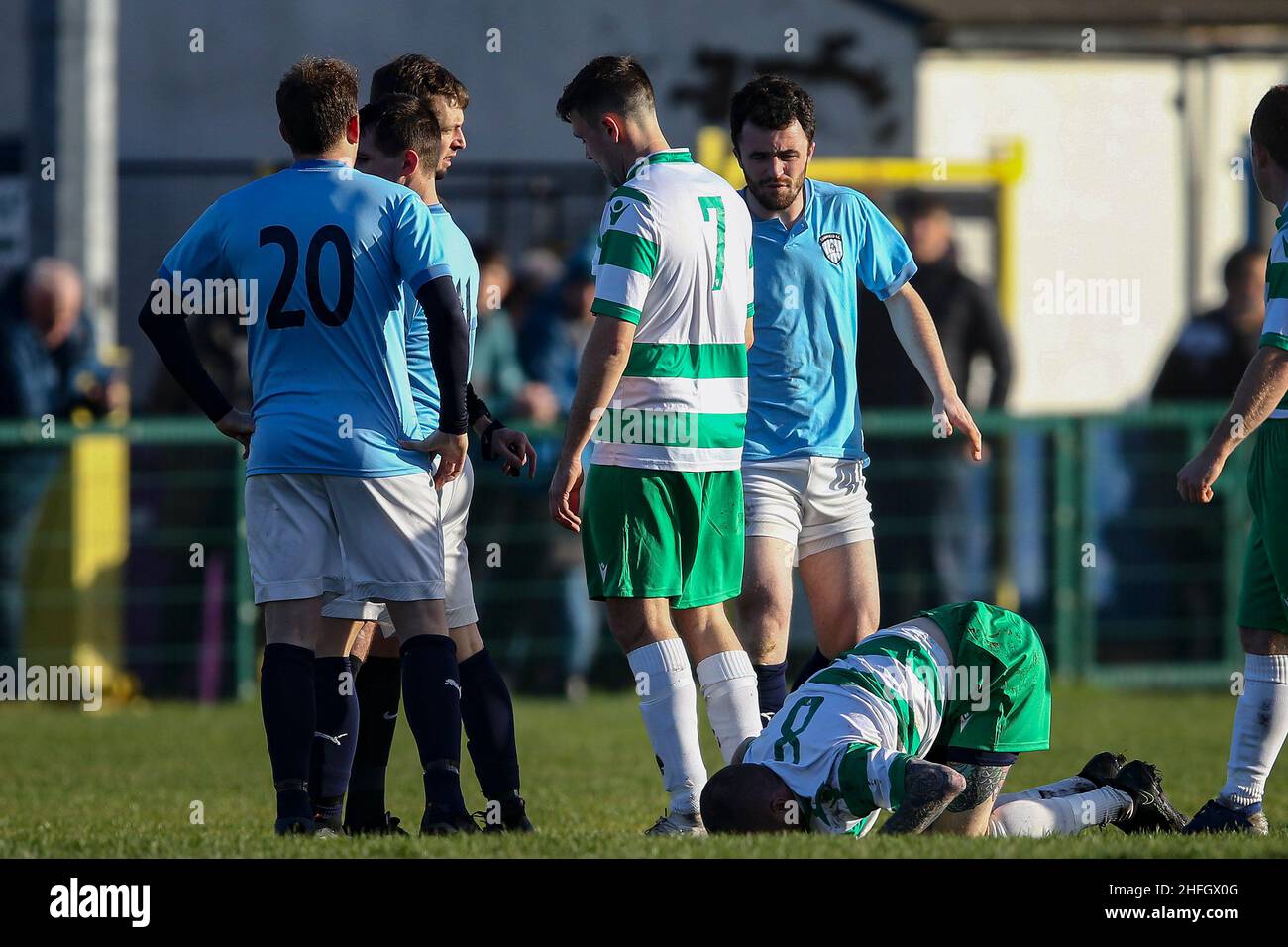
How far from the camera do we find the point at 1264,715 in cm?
678

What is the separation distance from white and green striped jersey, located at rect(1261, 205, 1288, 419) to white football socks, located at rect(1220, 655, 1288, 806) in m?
1.04

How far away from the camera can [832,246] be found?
732 centimetres

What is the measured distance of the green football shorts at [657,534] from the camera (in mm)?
6469

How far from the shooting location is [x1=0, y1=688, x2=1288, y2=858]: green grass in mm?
5531

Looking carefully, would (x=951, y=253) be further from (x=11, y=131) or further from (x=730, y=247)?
(x=11, y=131)

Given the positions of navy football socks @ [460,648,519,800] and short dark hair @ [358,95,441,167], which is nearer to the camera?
navy football socks @ [460,648,519,800]

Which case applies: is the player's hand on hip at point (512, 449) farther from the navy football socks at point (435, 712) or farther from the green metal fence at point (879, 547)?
the green metal fence at point (879, 547)

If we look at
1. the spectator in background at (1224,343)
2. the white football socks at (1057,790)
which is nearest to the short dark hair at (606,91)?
the white football socks at (1057,790)

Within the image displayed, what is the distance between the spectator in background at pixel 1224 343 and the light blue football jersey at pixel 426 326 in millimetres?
7699

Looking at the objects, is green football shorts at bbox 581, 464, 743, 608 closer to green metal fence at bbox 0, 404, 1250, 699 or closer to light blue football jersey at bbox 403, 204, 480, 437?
light blue football jersey at bbox 403, 204, 480, 437

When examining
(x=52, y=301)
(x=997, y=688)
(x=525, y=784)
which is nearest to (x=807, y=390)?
(x=997, y=688)

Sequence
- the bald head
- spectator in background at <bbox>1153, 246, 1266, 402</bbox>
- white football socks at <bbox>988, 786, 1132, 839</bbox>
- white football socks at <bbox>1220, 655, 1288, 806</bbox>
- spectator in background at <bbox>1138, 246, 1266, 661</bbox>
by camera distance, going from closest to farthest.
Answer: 1. white football socks at <bbox>988, 786, 1132, 839</bbox>
2. white football socks at <bbox>1220, 655, 1288, 806</bbox>
3. the bald head
4. spectator in background at <bbox>1138, 246, 1266, 661</bbox>
5. spectator in background at <bbox>1153, 246, 1266, 402</bbox>

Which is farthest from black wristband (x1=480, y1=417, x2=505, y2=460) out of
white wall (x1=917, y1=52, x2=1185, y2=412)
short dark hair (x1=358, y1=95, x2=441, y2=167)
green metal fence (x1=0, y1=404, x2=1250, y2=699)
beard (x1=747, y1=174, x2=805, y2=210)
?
white wall (x1=917, y1=52, x2=1185, y2=412)

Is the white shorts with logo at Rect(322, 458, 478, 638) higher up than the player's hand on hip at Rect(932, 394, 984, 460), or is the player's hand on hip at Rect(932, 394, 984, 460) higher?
the player's hand on hip at Rect(932, 394, 984, 460)
